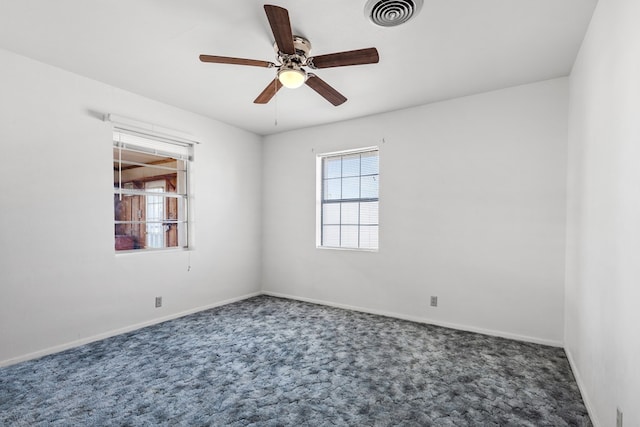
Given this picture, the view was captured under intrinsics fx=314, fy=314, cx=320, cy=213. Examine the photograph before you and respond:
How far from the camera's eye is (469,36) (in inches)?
92.9

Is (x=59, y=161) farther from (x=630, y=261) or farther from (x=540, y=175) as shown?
(x=540, y=175)

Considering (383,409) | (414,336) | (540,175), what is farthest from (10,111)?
(540,175)

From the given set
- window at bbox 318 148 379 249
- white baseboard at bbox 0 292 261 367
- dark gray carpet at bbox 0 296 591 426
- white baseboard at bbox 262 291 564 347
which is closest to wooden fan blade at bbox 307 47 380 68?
window at bbox 318 148 379 249

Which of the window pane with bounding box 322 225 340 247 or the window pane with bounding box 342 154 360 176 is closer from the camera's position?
the window pane with bounding box 342 154 360 176

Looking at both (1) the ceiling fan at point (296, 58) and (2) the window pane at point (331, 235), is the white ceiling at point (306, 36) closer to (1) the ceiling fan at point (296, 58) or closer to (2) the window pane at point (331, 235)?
(1) the ceiling fan at point (296, 58)

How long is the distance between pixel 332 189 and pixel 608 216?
328cm

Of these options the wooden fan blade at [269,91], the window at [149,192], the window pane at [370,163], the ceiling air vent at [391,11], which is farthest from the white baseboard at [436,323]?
the ceiling air vent at [391,11]

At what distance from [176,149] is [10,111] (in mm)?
1565

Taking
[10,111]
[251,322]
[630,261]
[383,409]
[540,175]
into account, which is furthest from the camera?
[251,322]

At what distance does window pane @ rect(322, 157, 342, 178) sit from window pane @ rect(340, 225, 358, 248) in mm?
782

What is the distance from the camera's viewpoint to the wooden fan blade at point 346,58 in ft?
6.69

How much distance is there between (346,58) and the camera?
2.12 m

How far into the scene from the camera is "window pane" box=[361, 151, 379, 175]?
14.0ft

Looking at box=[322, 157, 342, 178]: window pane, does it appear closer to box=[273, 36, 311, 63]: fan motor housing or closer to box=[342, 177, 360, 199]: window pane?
box=[342, 177, 360, 199]: window pane
